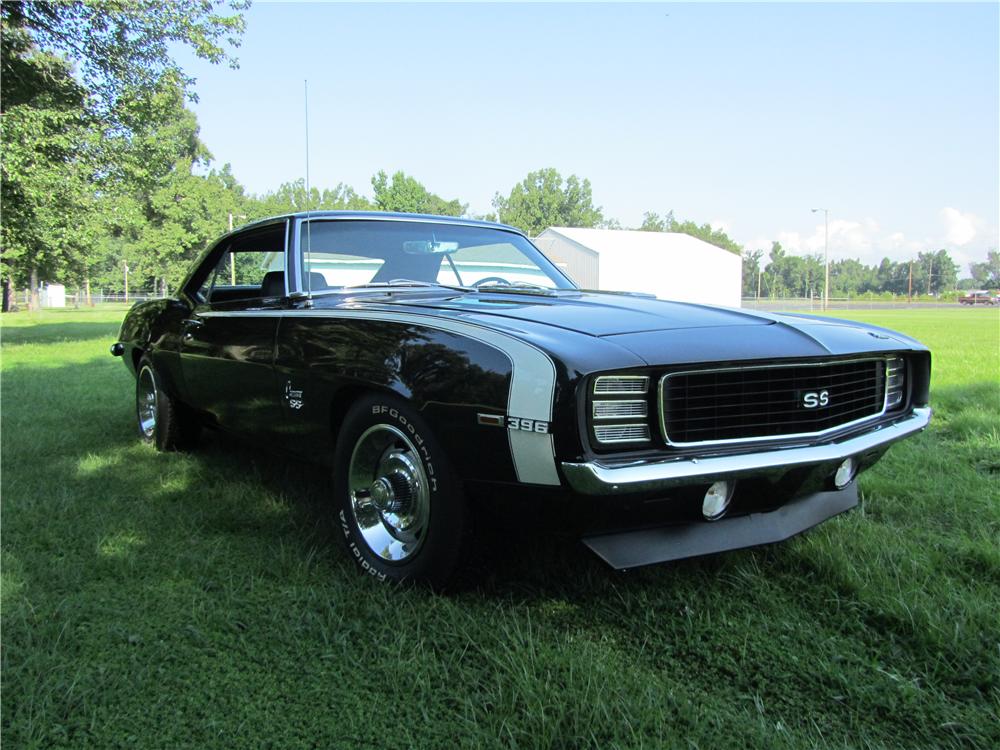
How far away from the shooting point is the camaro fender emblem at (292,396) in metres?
2.94

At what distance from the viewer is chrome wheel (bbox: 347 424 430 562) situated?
2.45 meters

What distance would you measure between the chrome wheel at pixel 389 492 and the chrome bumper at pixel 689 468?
645 mm

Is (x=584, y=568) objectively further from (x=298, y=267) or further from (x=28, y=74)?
(x=28, y=74)

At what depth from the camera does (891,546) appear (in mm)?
2861

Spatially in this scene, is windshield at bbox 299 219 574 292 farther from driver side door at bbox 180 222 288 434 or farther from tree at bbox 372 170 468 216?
tree at bbox 372 170 468 216

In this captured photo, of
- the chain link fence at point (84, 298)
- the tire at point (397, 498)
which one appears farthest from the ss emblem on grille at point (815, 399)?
the chain link fence at point (84, 298)

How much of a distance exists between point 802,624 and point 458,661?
1.08 m

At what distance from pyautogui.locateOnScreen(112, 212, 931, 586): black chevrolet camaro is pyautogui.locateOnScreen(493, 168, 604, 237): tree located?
70.4 m

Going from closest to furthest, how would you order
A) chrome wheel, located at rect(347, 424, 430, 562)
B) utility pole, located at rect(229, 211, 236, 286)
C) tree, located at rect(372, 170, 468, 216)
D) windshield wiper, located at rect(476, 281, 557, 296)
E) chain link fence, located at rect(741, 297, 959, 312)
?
chrome wheel, located at rect(347, 424, 430, 562), windshield wiper, located at rect(476, 281, 557, 296), utility pole, located at rect(229, 211, 236, 286), tree, located at rect(372, 170, 468, 216), chain link fence, located at rect(741, 297, 959, 312)

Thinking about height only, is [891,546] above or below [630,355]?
below

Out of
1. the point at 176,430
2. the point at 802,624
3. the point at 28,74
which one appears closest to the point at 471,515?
the point at 802,624

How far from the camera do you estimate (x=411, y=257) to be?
11.7ft

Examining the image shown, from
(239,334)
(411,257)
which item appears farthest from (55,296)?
(411,257)

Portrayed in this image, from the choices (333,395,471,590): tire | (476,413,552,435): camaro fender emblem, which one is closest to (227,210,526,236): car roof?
(333,395,471,590): tire
